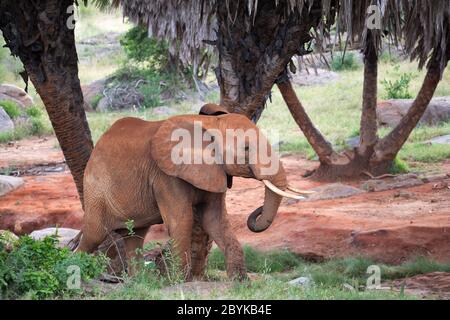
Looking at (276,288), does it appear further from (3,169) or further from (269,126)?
(269,126)

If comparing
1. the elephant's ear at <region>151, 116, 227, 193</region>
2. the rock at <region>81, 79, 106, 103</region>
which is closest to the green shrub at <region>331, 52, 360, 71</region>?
the rock at <region>81, 79, 106, 103</region>

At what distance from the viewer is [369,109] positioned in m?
15.0

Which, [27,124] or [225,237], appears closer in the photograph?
[225,237]

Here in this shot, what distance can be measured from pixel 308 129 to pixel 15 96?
10076 mm

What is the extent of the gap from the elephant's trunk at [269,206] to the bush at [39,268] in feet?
4.40

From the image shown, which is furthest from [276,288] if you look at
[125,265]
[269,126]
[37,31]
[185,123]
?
[269,126]

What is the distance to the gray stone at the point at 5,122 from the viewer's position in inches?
827

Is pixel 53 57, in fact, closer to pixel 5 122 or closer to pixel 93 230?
pixel 93 230

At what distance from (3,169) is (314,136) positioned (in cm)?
561

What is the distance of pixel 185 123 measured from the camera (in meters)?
8.56

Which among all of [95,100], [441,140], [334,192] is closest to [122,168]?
[334,192]

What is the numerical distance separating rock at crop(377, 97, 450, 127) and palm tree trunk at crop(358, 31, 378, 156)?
13.5 feet

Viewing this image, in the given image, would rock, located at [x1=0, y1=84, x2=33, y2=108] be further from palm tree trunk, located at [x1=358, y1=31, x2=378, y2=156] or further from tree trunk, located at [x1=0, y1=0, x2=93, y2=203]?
tree trunk, located at [x1=0, y1=0, x2=93, y2=203]
